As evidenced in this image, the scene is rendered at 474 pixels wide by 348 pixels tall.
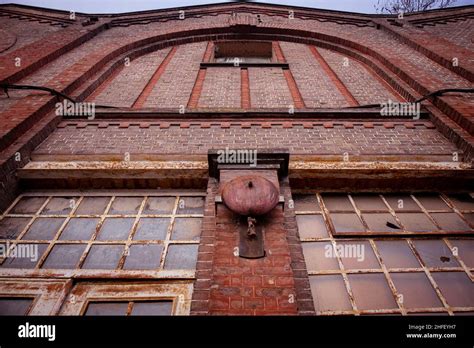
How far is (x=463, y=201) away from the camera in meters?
3.79

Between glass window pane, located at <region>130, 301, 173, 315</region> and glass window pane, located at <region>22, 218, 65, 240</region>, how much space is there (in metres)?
1.46

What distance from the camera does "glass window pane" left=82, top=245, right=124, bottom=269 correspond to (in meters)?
3.07

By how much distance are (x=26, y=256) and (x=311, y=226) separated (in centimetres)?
324

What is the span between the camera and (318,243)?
3.31 meters

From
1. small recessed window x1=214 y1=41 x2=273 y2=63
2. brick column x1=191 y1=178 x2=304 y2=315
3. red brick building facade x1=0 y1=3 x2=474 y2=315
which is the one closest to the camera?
brick column x1=191 y1=178 x2=304 y2=315

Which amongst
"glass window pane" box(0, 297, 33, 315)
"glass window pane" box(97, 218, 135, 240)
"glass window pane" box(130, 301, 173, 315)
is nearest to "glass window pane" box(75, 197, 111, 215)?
"glass window pane" box(97, 218, 135, 240)

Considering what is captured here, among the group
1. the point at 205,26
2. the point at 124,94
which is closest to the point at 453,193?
the point at 124,94

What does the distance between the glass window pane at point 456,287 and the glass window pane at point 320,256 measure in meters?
1.00

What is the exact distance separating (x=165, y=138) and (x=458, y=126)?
4.33m

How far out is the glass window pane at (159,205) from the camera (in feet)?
12.0

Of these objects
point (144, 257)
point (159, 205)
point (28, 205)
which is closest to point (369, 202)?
point (159, 205)

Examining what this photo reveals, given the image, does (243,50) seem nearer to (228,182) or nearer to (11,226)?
(228,182)

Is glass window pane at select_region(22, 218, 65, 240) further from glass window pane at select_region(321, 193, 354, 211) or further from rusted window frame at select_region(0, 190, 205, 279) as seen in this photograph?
glass window pane at select_region(321, 193, 354, 211)
